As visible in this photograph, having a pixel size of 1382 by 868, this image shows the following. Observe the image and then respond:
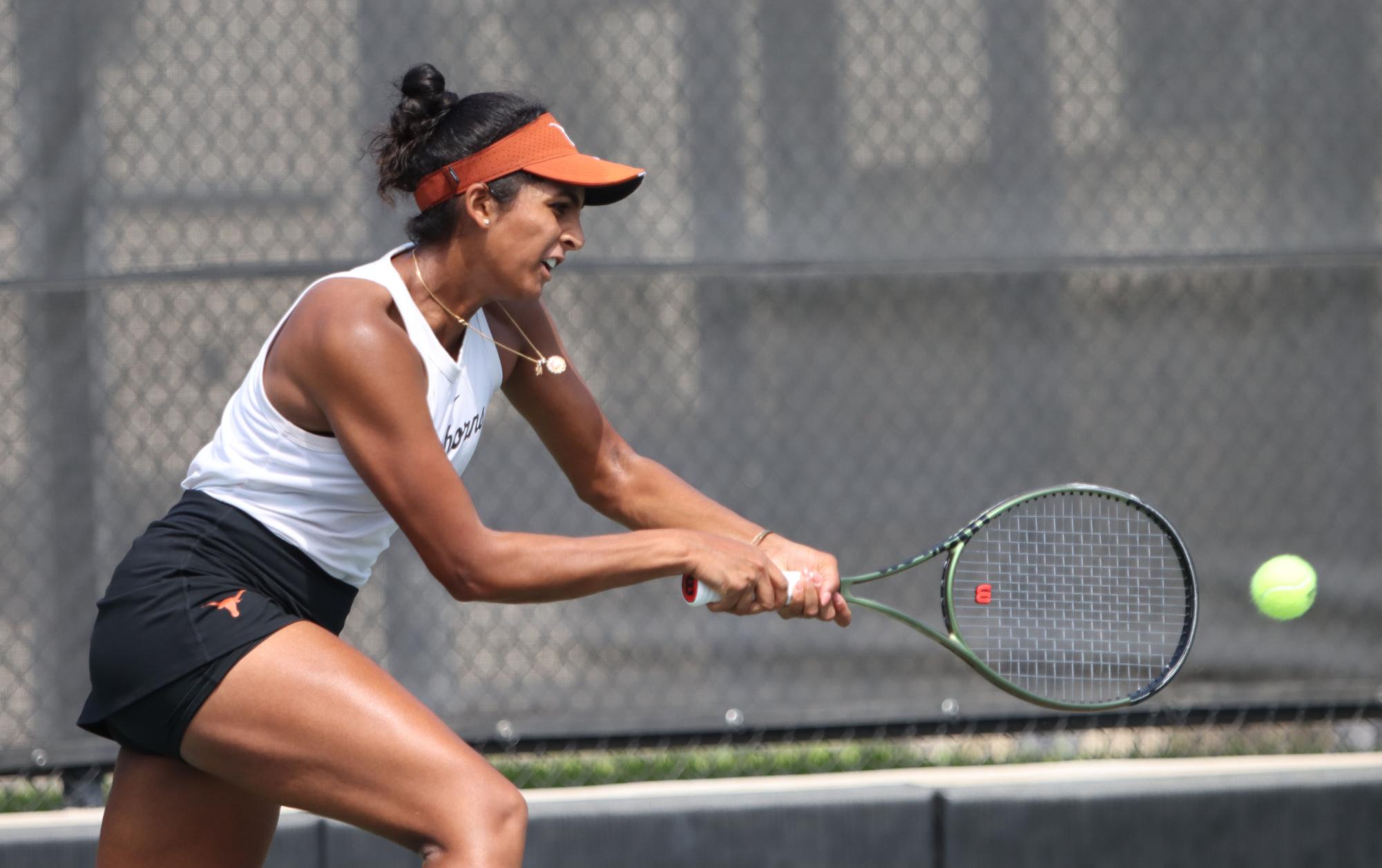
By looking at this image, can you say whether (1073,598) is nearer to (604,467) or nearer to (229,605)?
(604,467)

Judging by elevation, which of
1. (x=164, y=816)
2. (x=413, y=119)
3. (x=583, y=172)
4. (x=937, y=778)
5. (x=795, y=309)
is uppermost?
(x=795, y=309)

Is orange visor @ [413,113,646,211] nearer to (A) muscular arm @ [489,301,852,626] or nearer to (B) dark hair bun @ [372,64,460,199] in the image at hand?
(B) dark hair bun @ [372,64,460,199]

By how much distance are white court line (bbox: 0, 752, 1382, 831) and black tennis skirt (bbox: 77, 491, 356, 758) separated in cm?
117

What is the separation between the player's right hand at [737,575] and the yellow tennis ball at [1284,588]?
1.55 m

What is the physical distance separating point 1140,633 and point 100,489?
2312 mm

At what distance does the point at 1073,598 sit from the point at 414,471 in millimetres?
1629

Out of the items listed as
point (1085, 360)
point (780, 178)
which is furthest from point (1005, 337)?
point (780, 178)

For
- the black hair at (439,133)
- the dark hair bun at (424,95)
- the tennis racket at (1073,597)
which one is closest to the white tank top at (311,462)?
the black hair at (439,133)

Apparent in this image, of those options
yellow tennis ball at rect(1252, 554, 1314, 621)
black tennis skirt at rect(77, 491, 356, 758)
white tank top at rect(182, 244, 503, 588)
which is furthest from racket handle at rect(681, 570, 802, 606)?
yellow tennis ball at rect(1252, 554, 1314, 621)

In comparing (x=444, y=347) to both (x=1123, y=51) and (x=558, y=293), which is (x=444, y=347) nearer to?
(x=558, y=293)

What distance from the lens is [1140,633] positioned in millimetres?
3340

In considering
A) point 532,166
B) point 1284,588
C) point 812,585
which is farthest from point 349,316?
point 1284,588

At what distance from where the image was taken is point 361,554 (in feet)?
7.26

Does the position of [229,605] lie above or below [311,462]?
below
